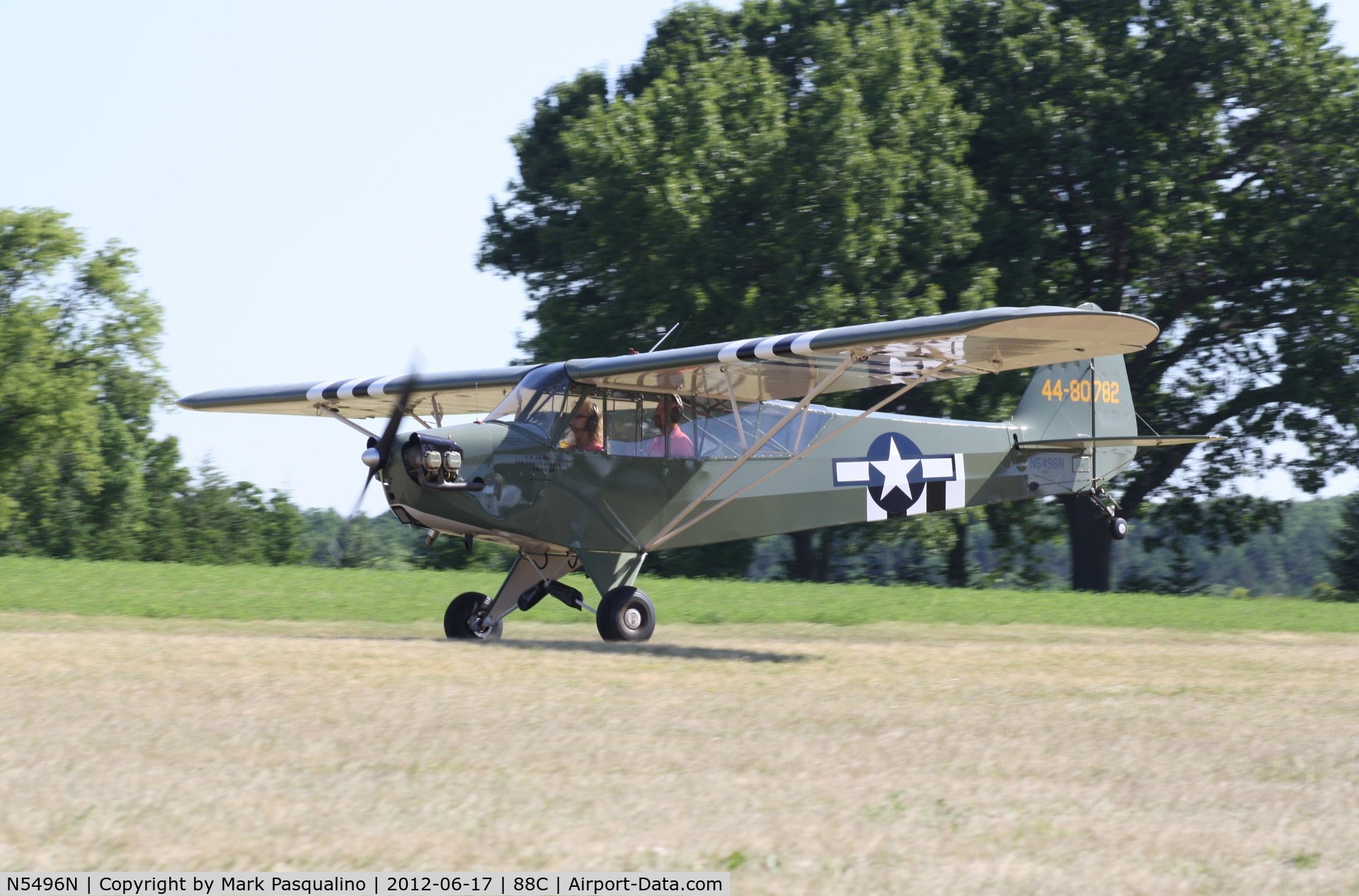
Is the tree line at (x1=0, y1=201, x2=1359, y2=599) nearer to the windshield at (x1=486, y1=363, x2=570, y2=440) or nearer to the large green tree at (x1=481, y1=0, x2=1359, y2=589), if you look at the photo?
the large green tree at (x1=481, y1=0, x2=1359, y2=589)

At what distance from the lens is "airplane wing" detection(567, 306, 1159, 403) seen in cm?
1135

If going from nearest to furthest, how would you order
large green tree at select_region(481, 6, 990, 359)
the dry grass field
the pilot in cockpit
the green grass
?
1. the dry grass field
2. the pilot in cockpit
3. the green grass
4. large green tree at select_region(481, 6, 990, 359)

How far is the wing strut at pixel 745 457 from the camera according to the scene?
13.0 metres

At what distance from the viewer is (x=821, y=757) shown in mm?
7176

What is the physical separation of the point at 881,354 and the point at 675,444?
2435mm

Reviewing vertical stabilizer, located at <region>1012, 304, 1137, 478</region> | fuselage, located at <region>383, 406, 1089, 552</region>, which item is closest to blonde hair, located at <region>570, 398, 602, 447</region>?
fuselage, located at <region>383, 406, 1089, 552</region>

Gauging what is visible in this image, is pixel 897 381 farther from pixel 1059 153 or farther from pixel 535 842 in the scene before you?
pixel 1059 153

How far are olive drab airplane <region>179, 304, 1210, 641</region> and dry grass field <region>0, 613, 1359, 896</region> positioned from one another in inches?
64.2

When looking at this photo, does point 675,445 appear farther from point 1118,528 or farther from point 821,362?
point 1118,528

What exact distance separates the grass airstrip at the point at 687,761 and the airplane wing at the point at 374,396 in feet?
9.44

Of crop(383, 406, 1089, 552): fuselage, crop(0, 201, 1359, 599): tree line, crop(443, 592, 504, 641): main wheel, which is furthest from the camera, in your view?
crop(0, 201, 1359, 599): tree line

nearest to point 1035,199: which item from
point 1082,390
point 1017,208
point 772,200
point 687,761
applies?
point 1017,208

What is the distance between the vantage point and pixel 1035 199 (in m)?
30.5

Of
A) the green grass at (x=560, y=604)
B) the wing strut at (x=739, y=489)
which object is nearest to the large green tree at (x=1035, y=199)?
the green grass at (x=560, y=604)
